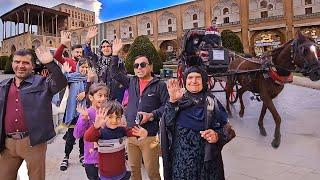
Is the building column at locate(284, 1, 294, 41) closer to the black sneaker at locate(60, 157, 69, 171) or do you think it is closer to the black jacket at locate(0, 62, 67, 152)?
the black sneaker at locate(60, 157, 69, 171)

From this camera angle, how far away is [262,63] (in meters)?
6.11

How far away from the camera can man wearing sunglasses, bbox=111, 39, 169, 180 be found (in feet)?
11.2

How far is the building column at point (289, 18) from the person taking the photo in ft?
101

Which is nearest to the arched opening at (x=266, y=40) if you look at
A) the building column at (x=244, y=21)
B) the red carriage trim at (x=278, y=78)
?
the building column at (x=244, y=21)

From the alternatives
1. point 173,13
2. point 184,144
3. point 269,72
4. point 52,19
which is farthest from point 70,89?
point 52,19

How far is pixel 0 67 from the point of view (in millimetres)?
35531

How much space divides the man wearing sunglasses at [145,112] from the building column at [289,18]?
1199 inches

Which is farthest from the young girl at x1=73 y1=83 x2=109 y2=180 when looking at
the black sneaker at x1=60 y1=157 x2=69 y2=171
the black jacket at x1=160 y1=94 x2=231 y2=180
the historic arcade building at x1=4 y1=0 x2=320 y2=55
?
the historic arcade building at x1=4 y1=0 x2=320 y2=55

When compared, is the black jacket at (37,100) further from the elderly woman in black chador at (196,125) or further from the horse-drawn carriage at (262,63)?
the horse-drawn carriage at (262,63)

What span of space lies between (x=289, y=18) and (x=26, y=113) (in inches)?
1270

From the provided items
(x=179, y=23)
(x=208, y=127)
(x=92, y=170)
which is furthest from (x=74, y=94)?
(x=179, y=23)

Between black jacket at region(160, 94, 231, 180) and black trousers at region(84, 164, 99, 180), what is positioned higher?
black jacket at region(160, 94, 231, 180)

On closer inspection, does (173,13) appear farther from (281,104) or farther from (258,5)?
(281,104)

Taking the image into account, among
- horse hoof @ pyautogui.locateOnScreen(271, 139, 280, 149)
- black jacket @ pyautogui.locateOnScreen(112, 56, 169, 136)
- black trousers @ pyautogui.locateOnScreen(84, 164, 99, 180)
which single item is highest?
black jacket @ pyautogui.locateOnScreen(112, 56, 169, 136)
